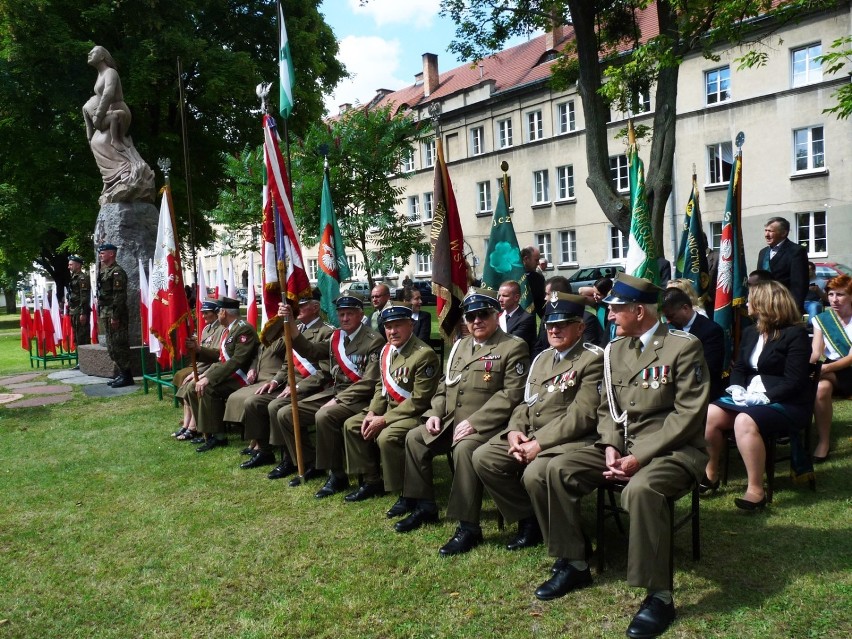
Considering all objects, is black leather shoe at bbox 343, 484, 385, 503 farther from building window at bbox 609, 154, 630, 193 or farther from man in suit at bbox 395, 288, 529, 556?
building window at bbox 609, 154, 630, 193

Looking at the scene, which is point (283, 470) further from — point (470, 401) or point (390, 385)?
point (470, 401)

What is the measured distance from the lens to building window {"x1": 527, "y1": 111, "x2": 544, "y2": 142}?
34.3m

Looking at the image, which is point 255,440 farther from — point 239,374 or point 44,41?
point 44,41

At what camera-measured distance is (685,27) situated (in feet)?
32.7

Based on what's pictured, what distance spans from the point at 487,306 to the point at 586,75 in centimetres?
822

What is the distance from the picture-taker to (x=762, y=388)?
5.00 metres

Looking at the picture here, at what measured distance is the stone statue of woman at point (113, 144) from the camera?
12008 millimetres

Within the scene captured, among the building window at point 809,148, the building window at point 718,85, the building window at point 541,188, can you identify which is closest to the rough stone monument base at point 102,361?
the building window at point 809,148

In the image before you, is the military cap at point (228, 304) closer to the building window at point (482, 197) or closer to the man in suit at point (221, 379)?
the man in suit at point (221, 379)

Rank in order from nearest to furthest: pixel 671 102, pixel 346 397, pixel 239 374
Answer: pixel 346 397 → pixel 239 374 → pixel 671 102

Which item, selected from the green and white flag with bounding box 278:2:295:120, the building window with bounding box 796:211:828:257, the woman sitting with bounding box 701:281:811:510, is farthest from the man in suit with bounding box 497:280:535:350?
the building window with bounding box 796:211:828:257

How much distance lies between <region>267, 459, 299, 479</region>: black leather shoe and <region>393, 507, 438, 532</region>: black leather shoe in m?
1.68

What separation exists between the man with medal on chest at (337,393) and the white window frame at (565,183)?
28.2 meters

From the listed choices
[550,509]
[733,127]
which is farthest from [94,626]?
[733,127]
